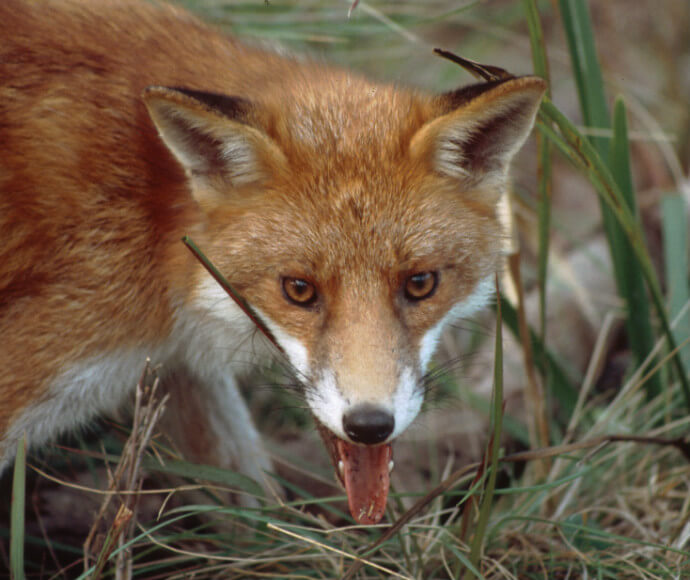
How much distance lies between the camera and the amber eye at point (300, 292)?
2.80m

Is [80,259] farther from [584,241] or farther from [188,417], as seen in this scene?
[584,241]

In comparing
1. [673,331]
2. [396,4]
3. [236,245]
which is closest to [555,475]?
[673,331]

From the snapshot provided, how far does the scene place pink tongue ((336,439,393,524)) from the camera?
9.20ft

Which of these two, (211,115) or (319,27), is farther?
(319,27)

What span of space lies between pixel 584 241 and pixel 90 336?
4.01m

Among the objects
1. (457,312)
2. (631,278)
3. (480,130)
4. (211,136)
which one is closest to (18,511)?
(211,136)

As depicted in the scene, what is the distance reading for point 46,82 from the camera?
3.03 metres

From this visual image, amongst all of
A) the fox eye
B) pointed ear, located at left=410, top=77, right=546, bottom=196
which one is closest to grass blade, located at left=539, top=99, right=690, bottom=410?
pointed ear, located at left=410, top=77, right=546, bottom=196

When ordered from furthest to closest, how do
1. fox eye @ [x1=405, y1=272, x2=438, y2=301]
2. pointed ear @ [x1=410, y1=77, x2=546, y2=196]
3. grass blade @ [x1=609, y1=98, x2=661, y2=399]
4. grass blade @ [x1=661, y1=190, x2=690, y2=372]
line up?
grass blade @ [x1=661, y1=190, x2=690, y2=372], grass blade @ [x1=609, y1=98, x2=661, y2=399], fox eye @ [x1=405, y1=272, x2=438, y2=301], pointed ear @ [x1=410, y1=77, x2=546, y2=196]

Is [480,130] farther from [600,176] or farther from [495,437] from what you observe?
[495,437]

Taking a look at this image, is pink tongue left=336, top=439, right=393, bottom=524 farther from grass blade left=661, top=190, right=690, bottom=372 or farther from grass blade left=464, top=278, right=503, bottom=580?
grass blade left=661, top=190, right=690, bottom=372

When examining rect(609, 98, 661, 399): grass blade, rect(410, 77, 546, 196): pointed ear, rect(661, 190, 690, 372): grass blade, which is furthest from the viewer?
rect(661, 190, 690, 372): grass blade

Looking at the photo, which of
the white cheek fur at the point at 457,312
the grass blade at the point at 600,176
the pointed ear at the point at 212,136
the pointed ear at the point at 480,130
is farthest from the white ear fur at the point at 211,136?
the grass blade at the point at 600,176

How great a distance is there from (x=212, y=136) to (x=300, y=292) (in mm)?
643
